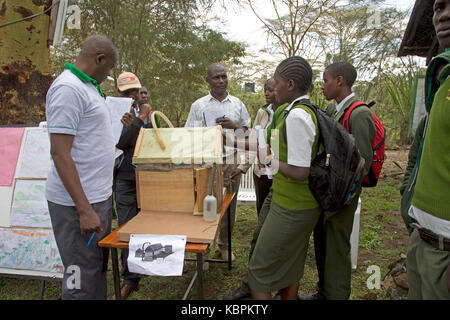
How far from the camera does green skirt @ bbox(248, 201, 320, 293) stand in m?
1.76

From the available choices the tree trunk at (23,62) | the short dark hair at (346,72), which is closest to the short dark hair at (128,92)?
the tree trunk at (23,62)

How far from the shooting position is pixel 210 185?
1.85 metres

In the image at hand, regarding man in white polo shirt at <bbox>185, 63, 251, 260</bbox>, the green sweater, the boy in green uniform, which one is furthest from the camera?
man in white polo shirt at <bbox>185, 63, 251, 260</bbox>

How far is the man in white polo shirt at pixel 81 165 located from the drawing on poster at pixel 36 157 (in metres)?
1.05

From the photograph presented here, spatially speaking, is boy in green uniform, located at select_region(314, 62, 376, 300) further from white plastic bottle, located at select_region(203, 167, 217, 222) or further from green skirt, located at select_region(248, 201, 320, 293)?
white plastic bottle, located at select_region(203, 167, 217, 222)

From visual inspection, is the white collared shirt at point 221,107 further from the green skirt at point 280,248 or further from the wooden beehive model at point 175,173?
the green skirt at point 280,248

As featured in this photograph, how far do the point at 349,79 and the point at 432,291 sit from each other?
1781 millimetres

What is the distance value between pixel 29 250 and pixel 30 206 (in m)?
0.37

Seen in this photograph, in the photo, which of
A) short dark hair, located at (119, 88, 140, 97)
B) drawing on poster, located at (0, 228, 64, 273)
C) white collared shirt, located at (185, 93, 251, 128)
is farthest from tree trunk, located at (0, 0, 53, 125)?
white collared shirt, located at (185, 93, 251, 128)

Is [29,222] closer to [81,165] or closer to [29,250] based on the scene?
[29,250]

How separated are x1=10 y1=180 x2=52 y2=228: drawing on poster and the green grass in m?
0.69

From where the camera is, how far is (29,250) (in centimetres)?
242

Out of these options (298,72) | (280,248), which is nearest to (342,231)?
(280,248)

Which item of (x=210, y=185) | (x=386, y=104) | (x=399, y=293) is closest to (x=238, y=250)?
(x=399, y=293)
